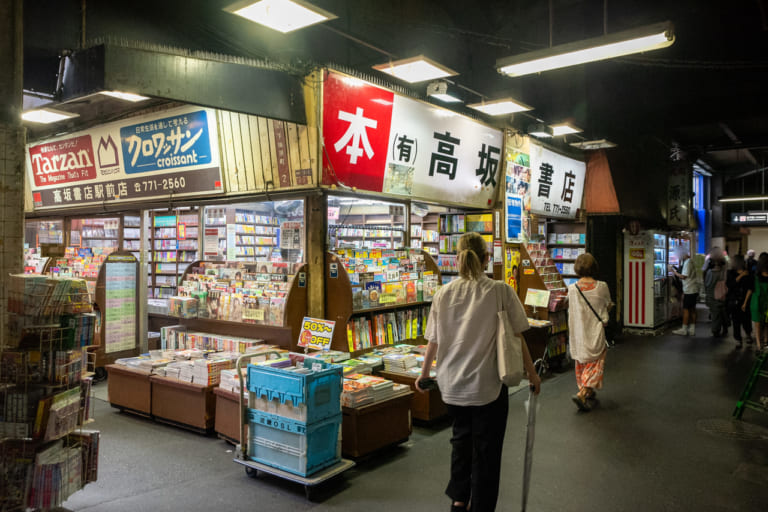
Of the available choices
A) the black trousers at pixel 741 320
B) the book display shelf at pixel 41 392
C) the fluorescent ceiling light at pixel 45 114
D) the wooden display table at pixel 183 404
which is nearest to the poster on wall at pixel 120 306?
the fluorescent ceiling light at pixel 45 114

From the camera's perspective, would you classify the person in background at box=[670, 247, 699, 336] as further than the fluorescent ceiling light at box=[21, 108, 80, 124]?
Yes

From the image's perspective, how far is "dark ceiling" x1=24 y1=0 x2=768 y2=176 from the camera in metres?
4.60

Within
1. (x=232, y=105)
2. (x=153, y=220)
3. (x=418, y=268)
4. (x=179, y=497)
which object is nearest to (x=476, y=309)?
(x=179, y=497)

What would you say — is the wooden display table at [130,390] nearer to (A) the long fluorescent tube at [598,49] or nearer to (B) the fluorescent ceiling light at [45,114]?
(B) the fluorescent ceiling light at [45,114]

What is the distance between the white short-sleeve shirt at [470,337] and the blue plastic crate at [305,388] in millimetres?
1010

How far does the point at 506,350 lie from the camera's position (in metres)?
3.04

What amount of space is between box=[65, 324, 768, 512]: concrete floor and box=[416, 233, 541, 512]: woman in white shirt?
0.61 meters

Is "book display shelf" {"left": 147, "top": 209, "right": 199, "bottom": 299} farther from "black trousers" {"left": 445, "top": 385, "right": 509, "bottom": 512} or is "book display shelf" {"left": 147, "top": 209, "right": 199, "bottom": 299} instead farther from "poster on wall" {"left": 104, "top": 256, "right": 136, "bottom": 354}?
"black trousers" {"left": 445, "top": 385, "right": 509, "bottom": 512}

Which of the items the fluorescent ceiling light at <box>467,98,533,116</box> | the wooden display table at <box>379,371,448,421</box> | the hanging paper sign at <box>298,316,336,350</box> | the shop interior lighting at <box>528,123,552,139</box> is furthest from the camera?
the shop interior lighting at <box>528,123,552,139</box>

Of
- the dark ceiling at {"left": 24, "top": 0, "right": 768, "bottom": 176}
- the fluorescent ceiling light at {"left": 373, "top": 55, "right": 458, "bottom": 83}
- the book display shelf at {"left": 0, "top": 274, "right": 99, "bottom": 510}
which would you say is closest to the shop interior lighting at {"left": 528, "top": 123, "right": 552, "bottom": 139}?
the dark ceiling at {"left": 24, "top": 0, "right": 768, "bottom": 176}

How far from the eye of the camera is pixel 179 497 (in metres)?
3.69

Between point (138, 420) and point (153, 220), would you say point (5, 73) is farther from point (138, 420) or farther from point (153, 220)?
point (153, 220)

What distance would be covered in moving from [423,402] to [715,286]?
859 centimetres

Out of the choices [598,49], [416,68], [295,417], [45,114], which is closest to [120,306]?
[45,114]
